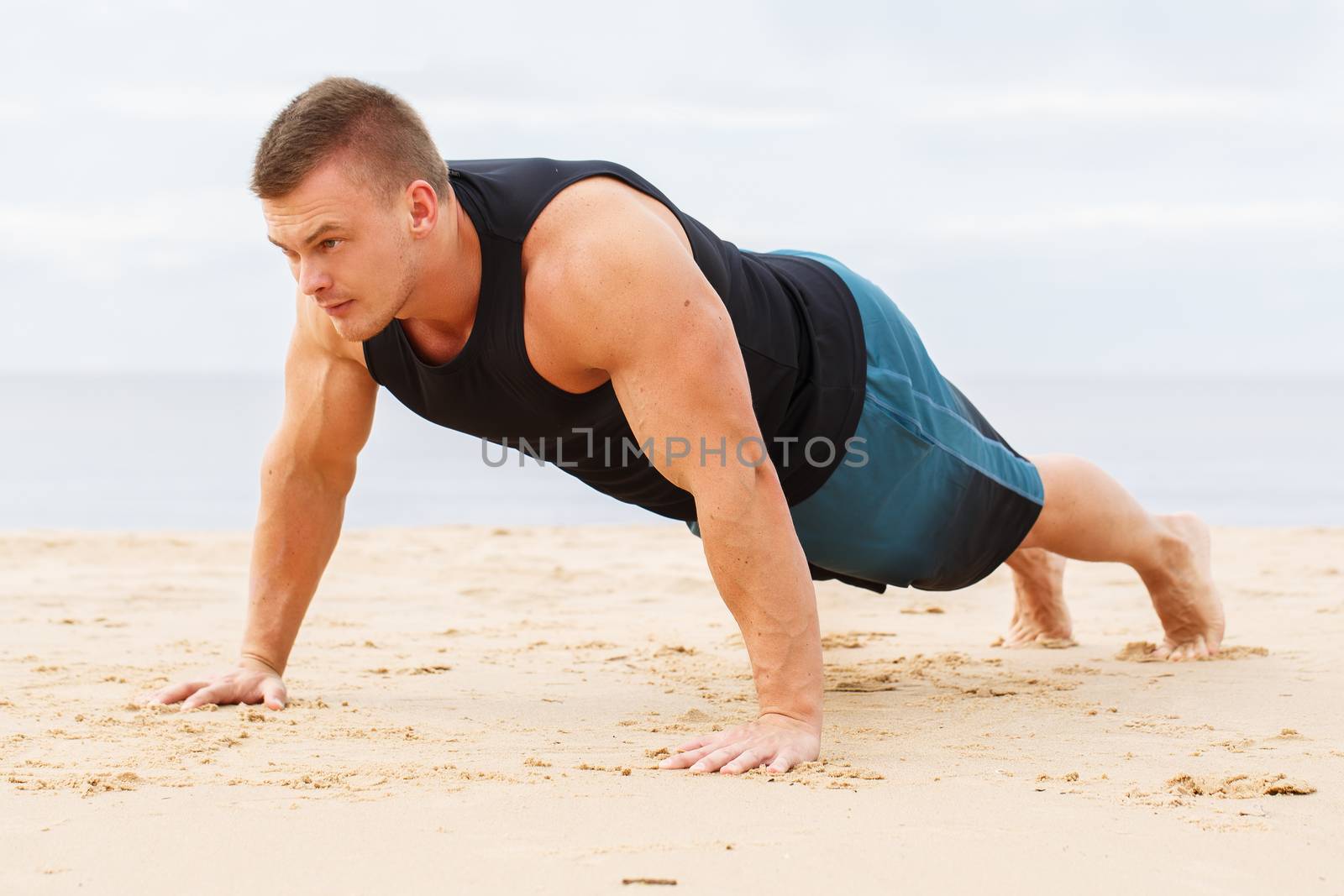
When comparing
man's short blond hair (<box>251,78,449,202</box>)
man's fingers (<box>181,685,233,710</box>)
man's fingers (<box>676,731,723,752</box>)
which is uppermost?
man's short blond hair (<box>251,78,449,202</box>)

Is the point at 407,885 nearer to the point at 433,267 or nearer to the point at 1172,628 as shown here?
the point at 433,267

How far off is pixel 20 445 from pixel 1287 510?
16.9 metres

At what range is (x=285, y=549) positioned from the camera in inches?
120

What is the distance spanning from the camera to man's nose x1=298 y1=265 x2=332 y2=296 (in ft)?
7.71

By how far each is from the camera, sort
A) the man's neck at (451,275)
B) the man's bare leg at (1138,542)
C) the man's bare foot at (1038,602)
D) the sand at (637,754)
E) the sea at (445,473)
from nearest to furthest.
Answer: the sand at (637,754), the man's neck at (451,275), the man's bare leg at (1138,542), the man's bare foot at (1038,602), the sea at (445,473)

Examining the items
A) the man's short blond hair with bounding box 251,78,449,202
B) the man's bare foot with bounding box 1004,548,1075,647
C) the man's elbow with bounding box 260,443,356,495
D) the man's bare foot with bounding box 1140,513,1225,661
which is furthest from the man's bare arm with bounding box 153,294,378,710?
the man's bare foot with bounding box 1140,513,1225,661

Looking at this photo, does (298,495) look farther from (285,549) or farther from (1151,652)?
(1151,652)

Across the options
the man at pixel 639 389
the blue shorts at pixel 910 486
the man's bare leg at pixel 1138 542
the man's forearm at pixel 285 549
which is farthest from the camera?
the man's bare leg at pixel 1138 542

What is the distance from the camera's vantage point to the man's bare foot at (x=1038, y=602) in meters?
3.85

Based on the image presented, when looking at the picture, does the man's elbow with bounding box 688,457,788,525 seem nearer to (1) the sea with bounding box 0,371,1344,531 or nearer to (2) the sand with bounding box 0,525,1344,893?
(2) the sand with bounding box 0,525,1344,893

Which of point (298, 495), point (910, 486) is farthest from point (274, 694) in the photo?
point (910, 486)

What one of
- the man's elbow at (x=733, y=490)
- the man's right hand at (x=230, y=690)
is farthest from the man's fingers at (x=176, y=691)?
the man's elbow at (x=733, y=490)

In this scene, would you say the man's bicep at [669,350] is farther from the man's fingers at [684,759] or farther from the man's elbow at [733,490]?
the man's fingers at [684,759]

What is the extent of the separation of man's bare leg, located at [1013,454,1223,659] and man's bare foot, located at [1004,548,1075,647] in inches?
13.8
